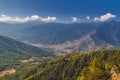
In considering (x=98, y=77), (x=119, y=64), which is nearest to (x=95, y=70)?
(x=98, y=77)

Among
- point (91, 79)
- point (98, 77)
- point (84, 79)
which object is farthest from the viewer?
point (84, 79)

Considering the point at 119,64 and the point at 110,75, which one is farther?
the point at 119,64

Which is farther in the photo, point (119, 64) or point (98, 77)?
point (119, 64)

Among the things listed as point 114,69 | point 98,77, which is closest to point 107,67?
point 114,69

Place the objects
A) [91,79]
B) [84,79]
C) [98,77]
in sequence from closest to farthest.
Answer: [98,77]
[91,79]
[84,79]

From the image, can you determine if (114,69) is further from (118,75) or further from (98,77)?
(98,77)

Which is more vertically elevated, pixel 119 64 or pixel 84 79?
pixel 119 64

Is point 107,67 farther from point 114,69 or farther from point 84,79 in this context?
point 84,79
